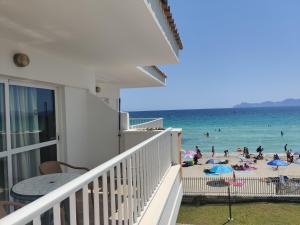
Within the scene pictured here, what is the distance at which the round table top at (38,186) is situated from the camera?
11.9ft

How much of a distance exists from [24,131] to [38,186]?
1.86 meters

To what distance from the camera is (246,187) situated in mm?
17859

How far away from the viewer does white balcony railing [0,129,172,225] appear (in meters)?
1.58

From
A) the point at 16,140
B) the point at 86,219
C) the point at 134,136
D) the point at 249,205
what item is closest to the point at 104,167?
the point at 86,219

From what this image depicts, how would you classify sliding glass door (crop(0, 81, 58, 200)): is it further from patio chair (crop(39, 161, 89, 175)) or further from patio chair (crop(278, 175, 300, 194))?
patio chair (crop(278, 175, 300, 194))

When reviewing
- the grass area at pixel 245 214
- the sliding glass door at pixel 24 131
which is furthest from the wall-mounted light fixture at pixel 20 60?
the grass area at pixel 245 214

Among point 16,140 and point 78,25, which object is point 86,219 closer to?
point 78,25

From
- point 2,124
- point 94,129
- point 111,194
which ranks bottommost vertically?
point 111,194

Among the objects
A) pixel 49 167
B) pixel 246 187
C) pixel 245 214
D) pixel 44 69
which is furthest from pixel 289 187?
pixel 44 69

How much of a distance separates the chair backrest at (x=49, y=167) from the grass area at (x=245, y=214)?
9381 mm

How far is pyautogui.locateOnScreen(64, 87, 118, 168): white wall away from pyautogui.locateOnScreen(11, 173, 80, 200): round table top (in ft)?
10.3

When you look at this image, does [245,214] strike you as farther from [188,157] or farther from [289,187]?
[188,157]

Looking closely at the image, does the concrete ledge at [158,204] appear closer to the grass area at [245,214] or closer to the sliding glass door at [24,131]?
the sliding glass door at [24,131]

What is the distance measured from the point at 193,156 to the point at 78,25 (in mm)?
26063
